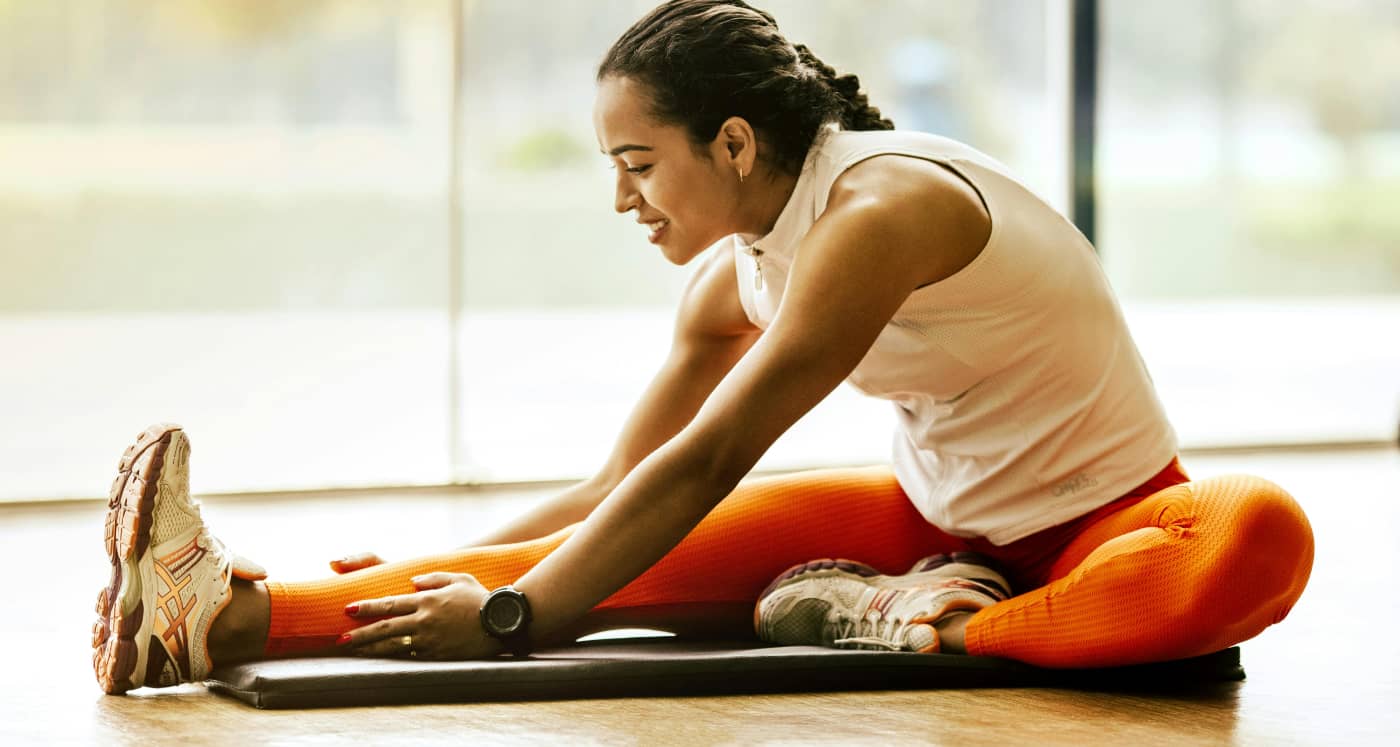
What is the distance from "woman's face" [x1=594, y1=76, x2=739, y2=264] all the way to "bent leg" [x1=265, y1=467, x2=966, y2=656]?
0.36 m

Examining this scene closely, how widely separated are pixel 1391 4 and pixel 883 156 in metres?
3.72

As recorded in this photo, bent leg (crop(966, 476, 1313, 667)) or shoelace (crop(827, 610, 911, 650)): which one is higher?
bent leg (crop(966, 476, 1313, 667))

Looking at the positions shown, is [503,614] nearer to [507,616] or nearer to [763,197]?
[507,616]

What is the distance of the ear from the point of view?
5.41 ft

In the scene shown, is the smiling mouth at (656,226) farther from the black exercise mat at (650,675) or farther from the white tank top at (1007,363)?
the black exercise mat at (650,675)

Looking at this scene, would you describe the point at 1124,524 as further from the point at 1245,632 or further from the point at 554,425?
the point at 554,425

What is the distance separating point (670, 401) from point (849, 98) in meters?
0.45

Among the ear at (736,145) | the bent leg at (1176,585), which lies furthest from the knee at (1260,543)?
the ear at (736,145)

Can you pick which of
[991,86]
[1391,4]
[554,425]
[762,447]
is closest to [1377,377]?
[1391,4]

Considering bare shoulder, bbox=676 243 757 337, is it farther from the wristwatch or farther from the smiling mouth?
the wristwatch

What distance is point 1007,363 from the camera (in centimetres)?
171

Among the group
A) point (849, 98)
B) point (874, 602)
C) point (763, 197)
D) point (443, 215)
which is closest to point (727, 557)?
point (874, 602)

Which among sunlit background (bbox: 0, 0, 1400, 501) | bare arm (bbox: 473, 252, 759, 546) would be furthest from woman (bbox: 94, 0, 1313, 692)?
sunlit background (bbox: 0, 0, 1400, 501)

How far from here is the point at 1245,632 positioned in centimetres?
164
